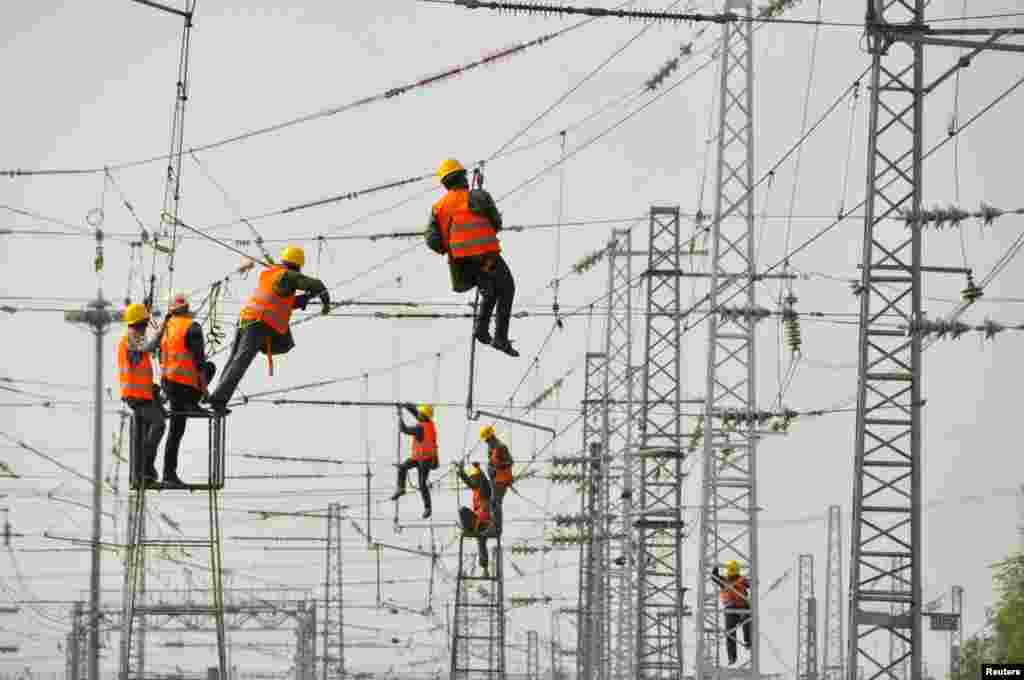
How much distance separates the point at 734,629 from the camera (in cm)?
3153

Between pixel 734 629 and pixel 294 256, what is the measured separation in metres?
15.7

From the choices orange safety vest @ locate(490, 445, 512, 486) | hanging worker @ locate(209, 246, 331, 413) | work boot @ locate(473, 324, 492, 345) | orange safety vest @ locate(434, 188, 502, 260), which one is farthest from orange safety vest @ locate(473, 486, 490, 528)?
orange safety vest @ locate(434, 188, 502, 260)

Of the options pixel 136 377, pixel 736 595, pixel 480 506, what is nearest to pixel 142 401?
pixel 136 377

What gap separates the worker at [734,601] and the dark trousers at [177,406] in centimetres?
1392

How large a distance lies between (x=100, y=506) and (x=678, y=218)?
14.4 metres

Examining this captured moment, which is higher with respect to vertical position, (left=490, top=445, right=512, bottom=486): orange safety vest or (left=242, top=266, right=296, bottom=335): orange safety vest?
(left=242, top=266, right=296, bottom=335): orange safety vest

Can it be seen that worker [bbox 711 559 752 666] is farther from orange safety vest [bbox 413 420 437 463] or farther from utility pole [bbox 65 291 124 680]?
utility pole [bbox 65 291 124 680]

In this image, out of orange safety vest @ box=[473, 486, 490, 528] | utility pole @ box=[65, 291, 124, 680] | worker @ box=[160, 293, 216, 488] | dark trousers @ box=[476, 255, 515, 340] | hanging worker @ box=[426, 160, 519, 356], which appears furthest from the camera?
utility pole @ box=[65, 291, 124, 680]

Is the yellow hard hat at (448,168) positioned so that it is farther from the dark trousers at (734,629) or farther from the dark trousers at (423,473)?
the dark trousers at (734,629)

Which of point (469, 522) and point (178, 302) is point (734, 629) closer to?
point (469, 522)

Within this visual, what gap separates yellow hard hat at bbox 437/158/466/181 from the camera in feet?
54.4

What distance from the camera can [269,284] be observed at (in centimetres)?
1761

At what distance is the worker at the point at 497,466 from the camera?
31.5 m

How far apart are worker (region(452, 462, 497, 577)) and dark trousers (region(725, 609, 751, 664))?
402cm
